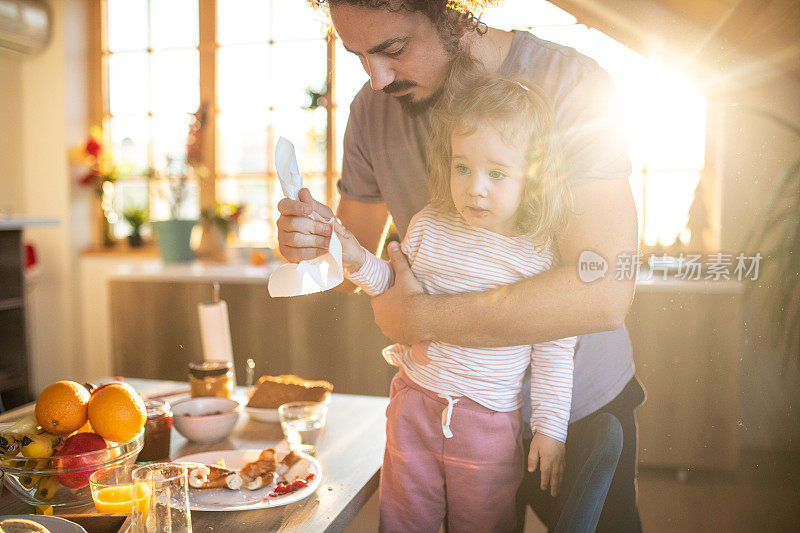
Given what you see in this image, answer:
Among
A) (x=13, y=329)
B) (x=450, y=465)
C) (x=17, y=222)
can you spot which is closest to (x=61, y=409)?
(x=450, y=465)

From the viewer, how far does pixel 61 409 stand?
2.16 feet

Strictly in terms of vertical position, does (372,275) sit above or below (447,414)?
above

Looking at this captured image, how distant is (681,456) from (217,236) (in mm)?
2117

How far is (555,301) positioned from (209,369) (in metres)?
0.58

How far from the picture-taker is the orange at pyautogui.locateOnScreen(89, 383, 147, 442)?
2.19 feet

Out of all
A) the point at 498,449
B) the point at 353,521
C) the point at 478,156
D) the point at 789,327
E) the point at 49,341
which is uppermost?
the point at 478,156

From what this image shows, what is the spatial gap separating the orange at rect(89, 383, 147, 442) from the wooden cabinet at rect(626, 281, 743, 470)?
0.50 meters

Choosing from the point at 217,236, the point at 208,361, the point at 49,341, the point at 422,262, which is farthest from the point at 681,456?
the point at 49,341

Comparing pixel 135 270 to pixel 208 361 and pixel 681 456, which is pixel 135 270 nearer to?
pixel 208 361

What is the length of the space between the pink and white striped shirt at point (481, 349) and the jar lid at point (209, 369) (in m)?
0.40

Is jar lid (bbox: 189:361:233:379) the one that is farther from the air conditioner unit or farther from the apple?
the air conditioner unit

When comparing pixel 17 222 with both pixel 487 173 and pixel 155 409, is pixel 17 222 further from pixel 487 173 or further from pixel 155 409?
pixel 487 173

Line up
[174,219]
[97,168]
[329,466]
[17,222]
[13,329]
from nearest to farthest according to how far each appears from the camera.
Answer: [329,466], [17,222], [13,329], [174,219], [97,168]

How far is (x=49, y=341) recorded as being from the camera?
96.4 inches
